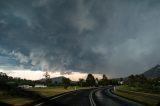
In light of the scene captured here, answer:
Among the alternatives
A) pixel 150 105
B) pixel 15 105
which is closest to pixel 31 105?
pixel 15 105

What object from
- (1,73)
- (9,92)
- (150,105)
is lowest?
(150,105)

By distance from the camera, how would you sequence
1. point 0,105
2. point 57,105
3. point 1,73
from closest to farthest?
point 0,105 < point 57,105 < point 1,73

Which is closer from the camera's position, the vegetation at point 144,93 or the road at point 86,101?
the road at point 86,101

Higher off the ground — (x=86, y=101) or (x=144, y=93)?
(x=144, y=93)

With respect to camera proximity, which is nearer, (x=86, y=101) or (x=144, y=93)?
(x=86, y=101)

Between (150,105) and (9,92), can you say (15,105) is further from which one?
(9,92)

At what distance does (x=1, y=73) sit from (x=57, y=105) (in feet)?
512

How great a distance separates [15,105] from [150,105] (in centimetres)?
1360

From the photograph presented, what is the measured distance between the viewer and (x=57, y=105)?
26.7 m

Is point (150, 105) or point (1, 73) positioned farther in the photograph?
point (1, 73)

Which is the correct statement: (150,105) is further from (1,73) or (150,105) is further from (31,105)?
(1,73)

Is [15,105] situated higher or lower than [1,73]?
lower

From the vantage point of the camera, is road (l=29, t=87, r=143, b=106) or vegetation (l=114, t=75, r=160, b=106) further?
vegetation (l=114, t=75, r=160, b=106)

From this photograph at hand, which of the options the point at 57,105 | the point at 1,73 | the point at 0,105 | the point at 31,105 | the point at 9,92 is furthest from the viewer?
the point at 1,73
